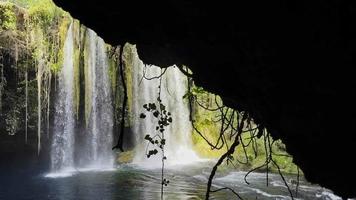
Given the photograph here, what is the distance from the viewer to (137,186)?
11891 mm

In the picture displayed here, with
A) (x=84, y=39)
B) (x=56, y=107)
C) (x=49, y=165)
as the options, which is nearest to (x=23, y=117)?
(x=56, y=107)

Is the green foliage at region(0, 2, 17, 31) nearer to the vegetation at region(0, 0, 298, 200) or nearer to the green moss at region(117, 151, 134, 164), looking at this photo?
the vegetation at region(0, 0, 298, 200)

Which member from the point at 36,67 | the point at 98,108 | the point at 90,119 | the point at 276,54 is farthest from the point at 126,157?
the point at 276,54

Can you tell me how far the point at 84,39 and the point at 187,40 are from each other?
15.4 metres

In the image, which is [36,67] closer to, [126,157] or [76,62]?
[76,62]

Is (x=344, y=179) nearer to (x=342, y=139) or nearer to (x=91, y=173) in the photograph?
(x=342, y=139)

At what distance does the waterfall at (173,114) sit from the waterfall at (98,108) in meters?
1.20

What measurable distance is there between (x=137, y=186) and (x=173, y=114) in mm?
8108

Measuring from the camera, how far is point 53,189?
11883 mm

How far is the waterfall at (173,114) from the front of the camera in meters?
18.3

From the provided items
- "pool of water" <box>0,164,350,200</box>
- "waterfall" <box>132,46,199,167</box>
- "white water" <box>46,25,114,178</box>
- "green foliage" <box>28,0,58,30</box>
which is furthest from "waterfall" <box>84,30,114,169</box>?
"pool of water" <box>0,164,350,200</box>

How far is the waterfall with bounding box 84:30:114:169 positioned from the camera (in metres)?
17.2

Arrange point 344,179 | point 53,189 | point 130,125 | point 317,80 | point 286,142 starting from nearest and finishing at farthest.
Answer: point 317,80 → point 344,179 → point 286,142 → point 53,189 → point 130,125

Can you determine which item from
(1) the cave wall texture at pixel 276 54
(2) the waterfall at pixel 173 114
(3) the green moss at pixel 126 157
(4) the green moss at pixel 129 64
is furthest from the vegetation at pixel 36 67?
(1) the cave wall texture at pixel 276 54
